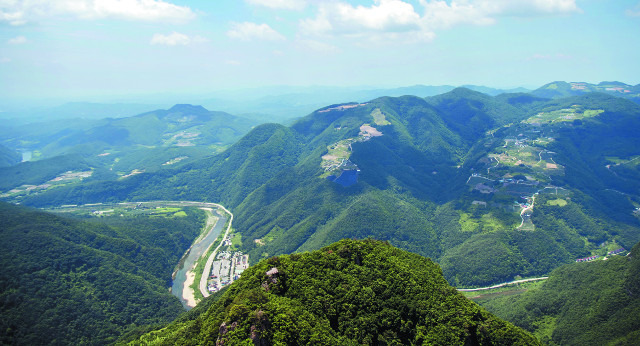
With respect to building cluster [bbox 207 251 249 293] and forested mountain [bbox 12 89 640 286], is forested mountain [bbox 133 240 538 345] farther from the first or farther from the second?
forested mountain [bbox 12 89 640 286]

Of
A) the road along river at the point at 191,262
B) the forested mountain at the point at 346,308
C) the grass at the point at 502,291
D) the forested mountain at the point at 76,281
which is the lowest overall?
the road along river at the point at 191,262

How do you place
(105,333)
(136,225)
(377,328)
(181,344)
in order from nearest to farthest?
(377,328) → (181,344) → (105,333) → (136,225)

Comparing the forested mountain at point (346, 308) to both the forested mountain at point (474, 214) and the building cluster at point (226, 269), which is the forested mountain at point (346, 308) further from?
the forested mountain at point (474, 214)

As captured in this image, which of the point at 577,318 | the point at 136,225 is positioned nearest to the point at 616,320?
the point at 577,318

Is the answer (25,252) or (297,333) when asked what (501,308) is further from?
(25,252)

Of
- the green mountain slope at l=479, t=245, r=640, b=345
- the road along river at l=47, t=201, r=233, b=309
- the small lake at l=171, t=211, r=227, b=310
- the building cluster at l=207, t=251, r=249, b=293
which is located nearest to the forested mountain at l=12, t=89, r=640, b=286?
the building cluster at l=207, t=251, r=249, b=293

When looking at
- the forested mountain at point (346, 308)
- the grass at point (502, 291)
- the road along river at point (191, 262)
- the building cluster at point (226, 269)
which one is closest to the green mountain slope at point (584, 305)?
the grass at point (502, 291)
